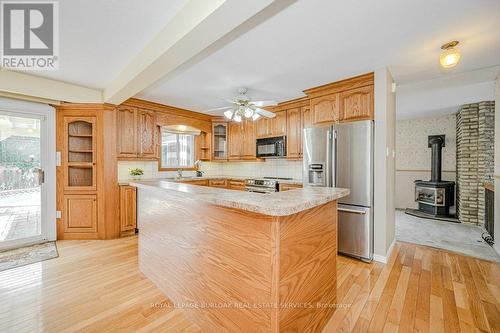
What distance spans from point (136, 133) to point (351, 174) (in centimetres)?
381

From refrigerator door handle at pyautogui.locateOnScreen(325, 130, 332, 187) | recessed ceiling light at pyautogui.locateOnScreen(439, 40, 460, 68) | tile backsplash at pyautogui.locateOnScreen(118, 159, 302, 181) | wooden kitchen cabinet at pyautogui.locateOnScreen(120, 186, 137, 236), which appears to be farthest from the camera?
tile backsplash at pyautogui.locateOnScreen(118, 159, 302, 181)

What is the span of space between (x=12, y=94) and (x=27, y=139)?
2.33 feet

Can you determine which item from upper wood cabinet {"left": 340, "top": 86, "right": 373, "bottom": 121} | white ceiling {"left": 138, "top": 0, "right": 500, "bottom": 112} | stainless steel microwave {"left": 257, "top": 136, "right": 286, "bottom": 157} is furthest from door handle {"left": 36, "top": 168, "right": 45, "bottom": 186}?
upper wood cabinet {"left": 340, "top": 86, "right": 373, "bottom": 121}

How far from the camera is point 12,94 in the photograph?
9.79 ft

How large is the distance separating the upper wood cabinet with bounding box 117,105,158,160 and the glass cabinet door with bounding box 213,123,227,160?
1.49 m

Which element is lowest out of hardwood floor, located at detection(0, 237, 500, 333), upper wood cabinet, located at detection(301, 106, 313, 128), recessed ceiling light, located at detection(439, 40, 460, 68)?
hardwood floor, located at detection(0, 237, 500, 333)

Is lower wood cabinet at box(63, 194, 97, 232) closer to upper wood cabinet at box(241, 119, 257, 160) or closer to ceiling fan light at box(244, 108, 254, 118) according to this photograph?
ceiling fan light at box(244, 108, 254, 118)

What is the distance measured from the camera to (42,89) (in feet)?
10.5

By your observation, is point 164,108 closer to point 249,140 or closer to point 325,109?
point 249,140

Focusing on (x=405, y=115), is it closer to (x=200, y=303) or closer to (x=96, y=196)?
(x=200, y=303)

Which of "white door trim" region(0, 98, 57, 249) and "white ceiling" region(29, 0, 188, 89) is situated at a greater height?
"white ceiling" region(29, 0, 188, 89)

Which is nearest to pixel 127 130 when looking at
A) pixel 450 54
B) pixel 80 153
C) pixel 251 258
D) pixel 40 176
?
pixel 80 153

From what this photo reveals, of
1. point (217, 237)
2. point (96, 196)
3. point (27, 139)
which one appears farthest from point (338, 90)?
point (27, 139)

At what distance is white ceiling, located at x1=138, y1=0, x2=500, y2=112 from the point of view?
173 centimetres
